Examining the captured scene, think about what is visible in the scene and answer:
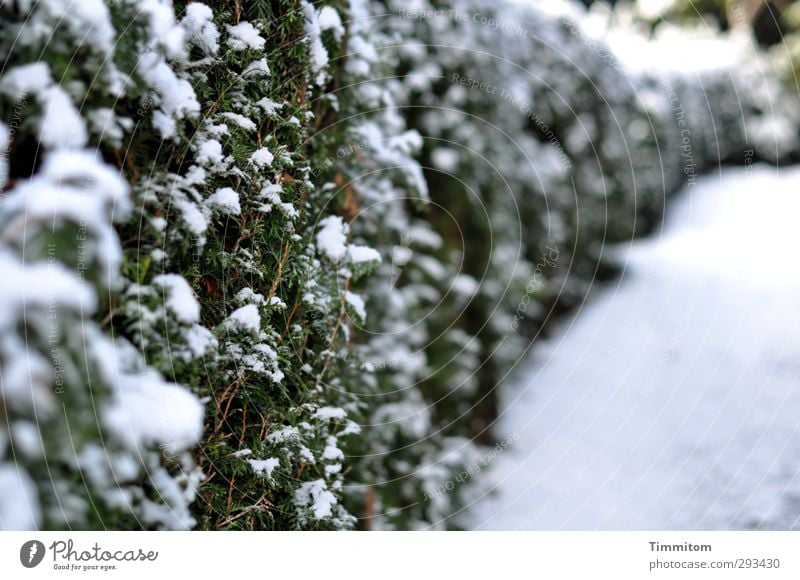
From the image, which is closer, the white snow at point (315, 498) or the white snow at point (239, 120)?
the white snow at point (239, 120)

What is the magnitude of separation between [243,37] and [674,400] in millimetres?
2905

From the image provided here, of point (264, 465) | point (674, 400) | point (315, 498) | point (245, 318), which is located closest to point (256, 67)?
point (245, 318)

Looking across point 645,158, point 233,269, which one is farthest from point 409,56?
point 645,158

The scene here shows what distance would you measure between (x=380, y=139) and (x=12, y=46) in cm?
119

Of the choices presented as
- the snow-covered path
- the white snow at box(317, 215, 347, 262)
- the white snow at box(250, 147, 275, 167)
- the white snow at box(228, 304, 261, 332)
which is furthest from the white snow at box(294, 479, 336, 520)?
the snow-covered path

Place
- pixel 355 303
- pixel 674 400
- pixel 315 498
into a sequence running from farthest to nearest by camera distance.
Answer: pixel 674 400, pixel 355 303, pixel 315 498

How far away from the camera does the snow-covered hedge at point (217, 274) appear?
0.93m

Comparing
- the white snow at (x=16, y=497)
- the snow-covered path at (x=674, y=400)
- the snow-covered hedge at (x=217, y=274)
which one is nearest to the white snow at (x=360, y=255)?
the snow-covered hedge at (x=217, y=274)

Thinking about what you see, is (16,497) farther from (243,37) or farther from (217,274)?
(243,37)

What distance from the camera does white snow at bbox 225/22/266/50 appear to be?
1.34 metres
